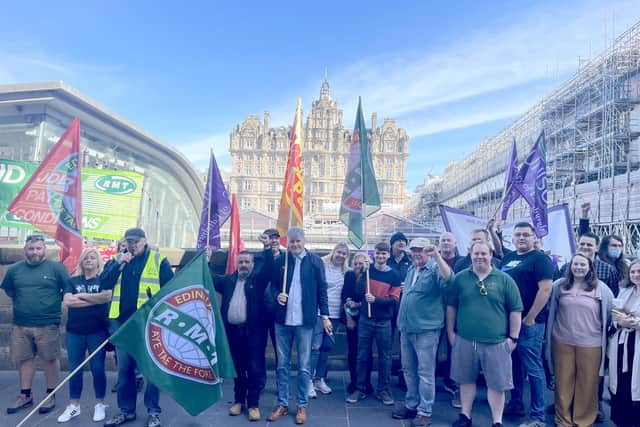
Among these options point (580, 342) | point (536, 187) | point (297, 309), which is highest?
point (536, 187)

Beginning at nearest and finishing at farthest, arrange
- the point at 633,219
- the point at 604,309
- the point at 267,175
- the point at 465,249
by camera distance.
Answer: the point at 604,309
the point at 465,249
the point at 633,219
the point at 267,175

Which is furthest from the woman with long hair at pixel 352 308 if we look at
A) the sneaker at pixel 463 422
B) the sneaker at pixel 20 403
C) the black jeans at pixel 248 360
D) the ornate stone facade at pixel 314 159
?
the ornate stone facade at pixel 314 159

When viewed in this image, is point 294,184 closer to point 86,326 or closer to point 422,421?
point 86,326

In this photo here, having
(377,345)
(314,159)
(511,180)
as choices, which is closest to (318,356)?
(377,345)

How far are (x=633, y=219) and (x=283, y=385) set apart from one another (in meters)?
17.7

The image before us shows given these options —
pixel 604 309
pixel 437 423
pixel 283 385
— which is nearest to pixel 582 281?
pixel 604 309

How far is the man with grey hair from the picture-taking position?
4148 mm

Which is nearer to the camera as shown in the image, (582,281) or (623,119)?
(582,281)

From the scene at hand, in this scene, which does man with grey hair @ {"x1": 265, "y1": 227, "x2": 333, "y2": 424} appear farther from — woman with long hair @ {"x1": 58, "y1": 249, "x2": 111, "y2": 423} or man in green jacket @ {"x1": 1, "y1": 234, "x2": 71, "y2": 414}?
man in green jacket @ {"x1": 1, "y1": 234, "x2": 71, "y2": 414}

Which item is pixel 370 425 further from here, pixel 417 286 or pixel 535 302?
pixel 535 302

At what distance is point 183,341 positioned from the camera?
380 cm

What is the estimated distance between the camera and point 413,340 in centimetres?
419

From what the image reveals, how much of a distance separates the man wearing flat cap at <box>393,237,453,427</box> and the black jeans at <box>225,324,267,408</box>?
51.9 inches

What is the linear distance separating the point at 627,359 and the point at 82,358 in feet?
15.7
